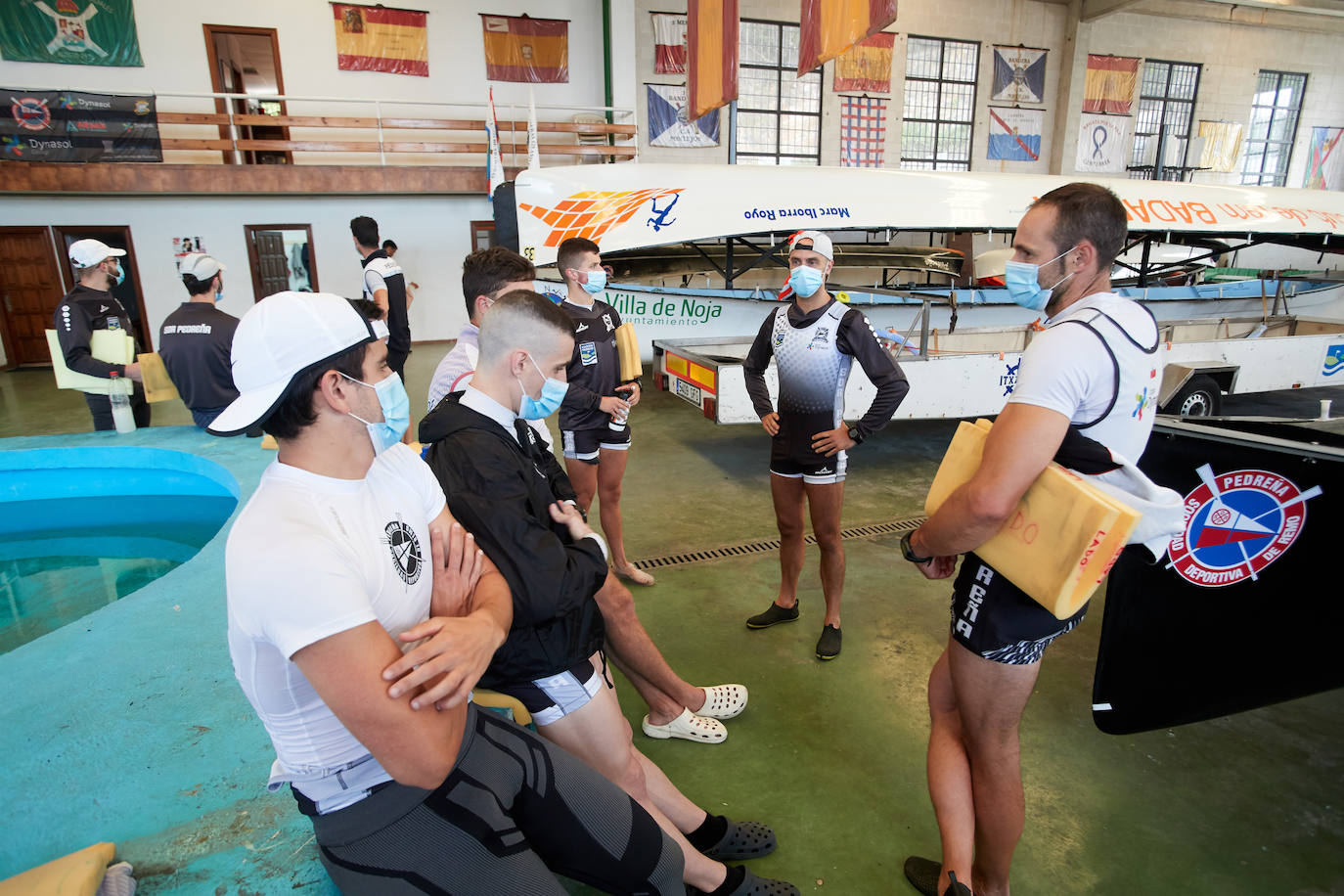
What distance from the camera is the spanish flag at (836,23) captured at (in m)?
5.64

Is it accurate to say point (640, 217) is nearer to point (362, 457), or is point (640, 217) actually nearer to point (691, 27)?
A: point (691, 27)

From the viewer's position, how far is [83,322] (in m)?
5.17

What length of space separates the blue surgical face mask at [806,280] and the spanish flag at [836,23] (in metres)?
3.33

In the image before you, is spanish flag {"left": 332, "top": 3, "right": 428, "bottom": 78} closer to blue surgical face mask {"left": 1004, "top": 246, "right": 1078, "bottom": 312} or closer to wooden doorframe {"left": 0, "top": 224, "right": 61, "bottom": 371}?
wooden doorframe {"left": 0, "top": 224, "right": 61, "bottom": 371}

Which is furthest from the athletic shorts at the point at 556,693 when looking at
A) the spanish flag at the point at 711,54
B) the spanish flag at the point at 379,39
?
the spanish flag at the point at 379,39

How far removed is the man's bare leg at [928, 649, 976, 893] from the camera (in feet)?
6.34

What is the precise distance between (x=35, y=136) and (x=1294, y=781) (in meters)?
15.0

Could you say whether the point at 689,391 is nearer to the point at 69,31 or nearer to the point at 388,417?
the point at 388,417

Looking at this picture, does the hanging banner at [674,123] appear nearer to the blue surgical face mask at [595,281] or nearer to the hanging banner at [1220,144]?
the blue surgical face mask at [595,281]

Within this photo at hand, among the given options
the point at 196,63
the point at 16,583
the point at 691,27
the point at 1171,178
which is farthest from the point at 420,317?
the point at 1171,178

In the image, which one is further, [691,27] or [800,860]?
[691,27]

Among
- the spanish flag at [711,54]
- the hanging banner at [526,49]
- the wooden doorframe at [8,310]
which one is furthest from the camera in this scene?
the hanging banner at [526,49]

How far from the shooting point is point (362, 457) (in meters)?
1.39

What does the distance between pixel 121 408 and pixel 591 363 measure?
464cm
